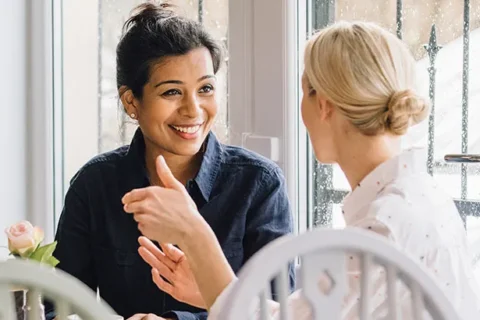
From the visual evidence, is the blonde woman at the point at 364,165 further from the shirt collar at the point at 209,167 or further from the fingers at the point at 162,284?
the shirt collar at the point at 209,167

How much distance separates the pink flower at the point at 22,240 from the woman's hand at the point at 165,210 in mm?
283

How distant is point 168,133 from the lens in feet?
5.48

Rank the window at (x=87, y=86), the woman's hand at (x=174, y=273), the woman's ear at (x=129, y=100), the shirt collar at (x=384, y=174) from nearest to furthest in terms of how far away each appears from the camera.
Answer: the shirt collar at (x=384, y=174), the woman's hand at (x=174, y=273), the woman's ear at (x=129, y=100), the window at (x=87, y=86)

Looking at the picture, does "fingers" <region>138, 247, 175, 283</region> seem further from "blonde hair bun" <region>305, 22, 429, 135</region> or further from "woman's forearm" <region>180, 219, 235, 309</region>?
"blonde hair bun" <region>305, 22, 429, 135</region>

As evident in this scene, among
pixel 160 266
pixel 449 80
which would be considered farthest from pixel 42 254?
pixel 449 80

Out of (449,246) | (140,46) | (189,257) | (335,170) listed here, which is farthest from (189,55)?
(449,246)

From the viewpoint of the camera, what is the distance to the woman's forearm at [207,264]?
45.9 inches

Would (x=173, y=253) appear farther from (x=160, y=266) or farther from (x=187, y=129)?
(x=187, y=129)

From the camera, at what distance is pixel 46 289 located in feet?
2.32

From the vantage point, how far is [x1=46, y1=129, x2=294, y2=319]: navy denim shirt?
1.63m

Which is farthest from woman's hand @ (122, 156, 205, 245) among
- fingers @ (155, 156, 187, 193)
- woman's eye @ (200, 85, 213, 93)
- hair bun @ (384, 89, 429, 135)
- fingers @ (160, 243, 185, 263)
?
woman's eye @ (200, 85, 213, 93)

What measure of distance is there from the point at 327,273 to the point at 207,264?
0.45m

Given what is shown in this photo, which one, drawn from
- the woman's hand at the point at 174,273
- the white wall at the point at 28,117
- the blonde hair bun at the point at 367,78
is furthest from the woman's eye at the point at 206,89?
the white wall at the point at 28,117

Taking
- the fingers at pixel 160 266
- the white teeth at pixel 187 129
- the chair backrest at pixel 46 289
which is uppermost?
the white teeth at pixel 187 129
